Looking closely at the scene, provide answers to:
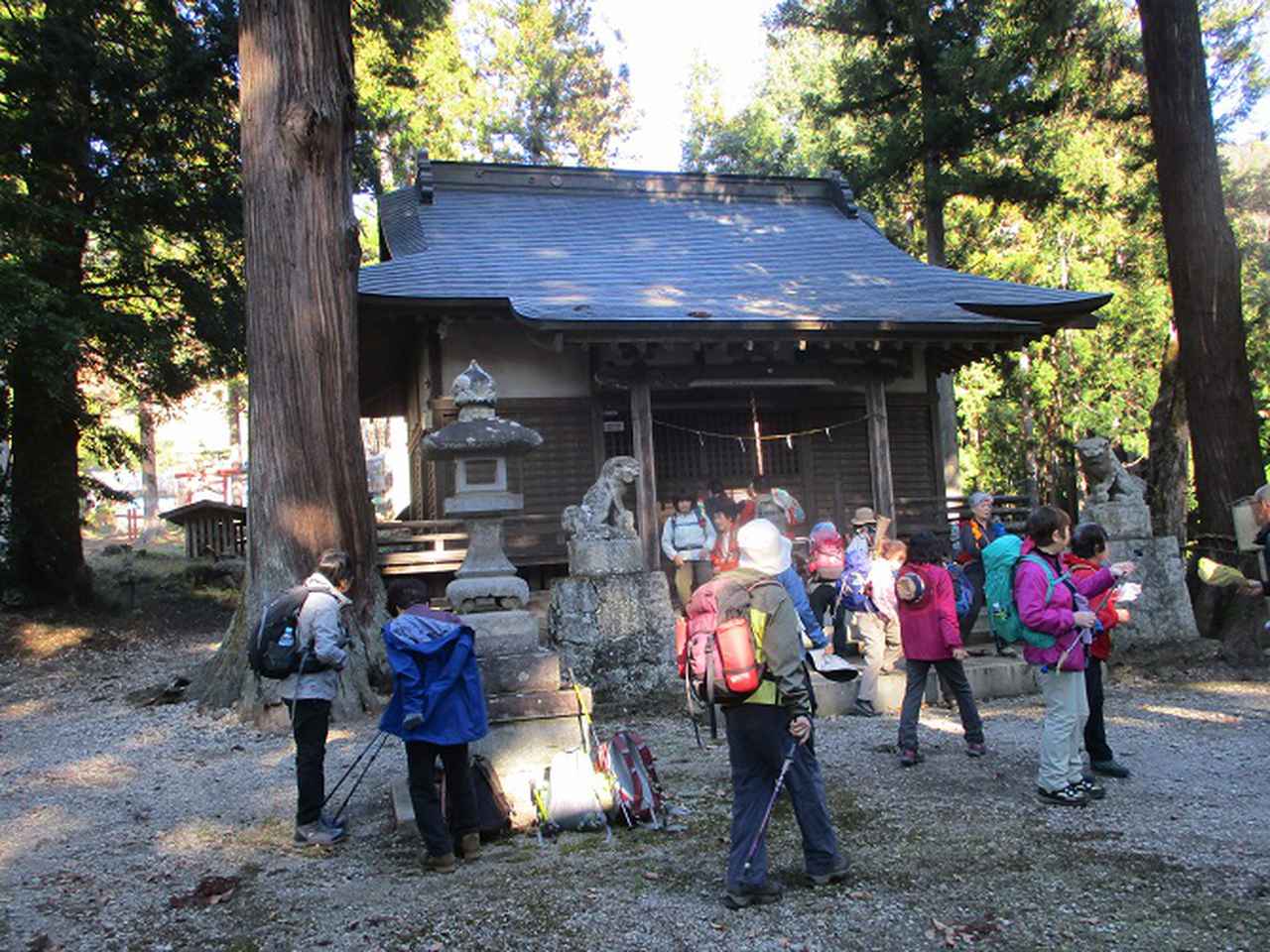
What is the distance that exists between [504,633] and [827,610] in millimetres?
3702

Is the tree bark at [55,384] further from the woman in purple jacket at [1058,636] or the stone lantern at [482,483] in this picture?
the woman in purple jacket at [1058,636]

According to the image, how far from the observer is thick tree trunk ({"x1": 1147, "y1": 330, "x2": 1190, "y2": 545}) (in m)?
11.5

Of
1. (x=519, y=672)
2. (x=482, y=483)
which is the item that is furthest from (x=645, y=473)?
(x=519, y=672)

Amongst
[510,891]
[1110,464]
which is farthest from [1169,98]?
[510,891]

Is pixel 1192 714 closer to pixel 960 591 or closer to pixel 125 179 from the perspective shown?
pixel 960 591

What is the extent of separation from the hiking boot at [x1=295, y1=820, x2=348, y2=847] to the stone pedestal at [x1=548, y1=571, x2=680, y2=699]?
3224 millimetres

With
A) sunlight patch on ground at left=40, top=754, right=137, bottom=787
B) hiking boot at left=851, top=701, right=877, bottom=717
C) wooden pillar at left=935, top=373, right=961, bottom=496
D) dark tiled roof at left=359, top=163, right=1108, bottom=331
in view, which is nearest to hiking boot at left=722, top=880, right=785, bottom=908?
hiking boot at left=851, top=701, right=877, bottom=717

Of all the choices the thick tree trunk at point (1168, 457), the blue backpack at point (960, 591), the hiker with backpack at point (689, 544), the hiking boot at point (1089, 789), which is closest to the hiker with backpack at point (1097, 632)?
the hiking boot at point (1089, 789)

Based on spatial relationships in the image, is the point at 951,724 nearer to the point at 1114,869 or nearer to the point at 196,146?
the point at 1114,869

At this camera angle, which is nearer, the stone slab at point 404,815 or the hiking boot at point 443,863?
the hiking boot at point 443,863

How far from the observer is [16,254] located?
35.0 feet

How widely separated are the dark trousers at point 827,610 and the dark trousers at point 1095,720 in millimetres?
2706

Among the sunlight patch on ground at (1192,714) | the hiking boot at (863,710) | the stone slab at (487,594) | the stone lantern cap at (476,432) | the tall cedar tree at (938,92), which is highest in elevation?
the tall cedar tree at (938,92)

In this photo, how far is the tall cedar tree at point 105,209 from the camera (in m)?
11.9
